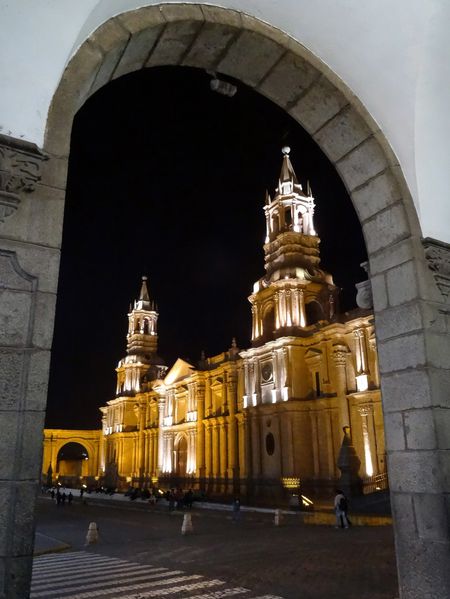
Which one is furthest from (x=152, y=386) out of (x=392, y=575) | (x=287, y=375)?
(x=392, y=575)

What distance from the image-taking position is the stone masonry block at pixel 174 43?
16.9 feet

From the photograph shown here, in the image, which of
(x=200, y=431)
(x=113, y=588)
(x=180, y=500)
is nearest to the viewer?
(x=113, y=588)

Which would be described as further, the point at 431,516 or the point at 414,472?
the point at 414,472

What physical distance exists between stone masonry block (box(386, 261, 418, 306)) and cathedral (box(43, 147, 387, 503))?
64.8 feet

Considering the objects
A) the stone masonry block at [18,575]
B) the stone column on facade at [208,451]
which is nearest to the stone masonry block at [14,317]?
the stone masonry block at [18,575]

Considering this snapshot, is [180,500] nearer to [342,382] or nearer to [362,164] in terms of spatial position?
[342,382]

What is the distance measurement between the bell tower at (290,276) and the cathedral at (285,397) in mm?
84

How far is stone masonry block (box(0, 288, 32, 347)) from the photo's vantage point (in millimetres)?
3688

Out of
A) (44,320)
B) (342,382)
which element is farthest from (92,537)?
(342,382)

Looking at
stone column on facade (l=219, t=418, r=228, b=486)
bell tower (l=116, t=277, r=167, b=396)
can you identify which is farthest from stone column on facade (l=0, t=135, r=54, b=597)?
bell tower (l=116, t=277, r=167, b=396)

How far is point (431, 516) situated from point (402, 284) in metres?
2.37

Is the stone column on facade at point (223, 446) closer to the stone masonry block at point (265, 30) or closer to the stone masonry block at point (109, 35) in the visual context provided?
the stone masonry block at point (265, 30)

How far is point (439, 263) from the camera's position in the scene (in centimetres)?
566

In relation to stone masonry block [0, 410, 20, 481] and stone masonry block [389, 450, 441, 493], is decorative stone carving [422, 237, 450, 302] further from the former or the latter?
stone masonry block [0, 410, 20, 481]
